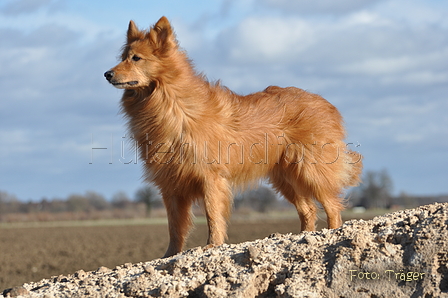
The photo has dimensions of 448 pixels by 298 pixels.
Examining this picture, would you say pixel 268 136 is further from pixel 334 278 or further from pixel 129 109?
pixel 334 278

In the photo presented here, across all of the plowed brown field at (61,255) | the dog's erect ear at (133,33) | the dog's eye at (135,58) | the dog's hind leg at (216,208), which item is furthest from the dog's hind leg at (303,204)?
the plowed brown field at (61,255)

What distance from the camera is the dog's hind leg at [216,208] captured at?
630 cm

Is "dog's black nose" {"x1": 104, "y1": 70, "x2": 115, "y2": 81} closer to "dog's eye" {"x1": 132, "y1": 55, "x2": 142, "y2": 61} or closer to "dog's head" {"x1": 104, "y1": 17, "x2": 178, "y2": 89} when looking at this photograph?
"dog's head" {"x1": 104, "y1": 17, "x2": 178, "y2": 89}

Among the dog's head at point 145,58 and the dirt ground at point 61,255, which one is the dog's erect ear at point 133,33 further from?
the dirt ground at point 61,255

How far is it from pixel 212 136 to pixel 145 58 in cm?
138

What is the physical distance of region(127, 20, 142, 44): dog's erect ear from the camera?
6847 mm

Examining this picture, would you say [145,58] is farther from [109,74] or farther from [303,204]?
[303,204]

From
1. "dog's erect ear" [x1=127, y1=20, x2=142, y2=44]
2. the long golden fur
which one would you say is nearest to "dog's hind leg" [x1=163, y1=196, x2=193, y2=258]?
the long golden fur

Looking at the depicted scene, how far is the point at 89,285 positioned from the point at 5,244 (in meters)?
23.4

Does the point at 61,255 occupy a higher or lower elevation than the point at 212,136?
lower

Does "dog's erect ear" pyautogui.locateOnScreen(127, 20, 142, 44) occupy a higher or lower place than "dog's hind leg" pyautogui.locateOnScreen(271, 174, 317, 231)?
higher

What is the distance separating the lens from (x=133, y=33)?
691cm

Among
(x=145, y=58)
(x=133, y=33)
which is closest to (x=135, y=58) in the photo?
(x=145, y=58)

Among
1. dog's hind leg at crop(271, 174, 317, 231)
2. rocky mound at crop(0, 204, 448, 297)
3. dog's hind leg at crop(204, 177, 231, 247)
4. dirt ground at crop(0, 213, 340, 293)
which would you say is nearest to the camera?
rocky mound at crop(0, 204, 448, 297)
